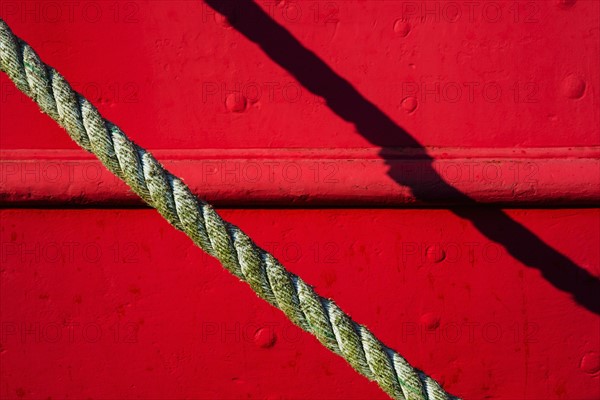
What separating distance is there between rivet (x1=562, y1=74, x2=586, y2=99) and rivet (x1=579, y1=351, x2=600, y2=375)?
57cm

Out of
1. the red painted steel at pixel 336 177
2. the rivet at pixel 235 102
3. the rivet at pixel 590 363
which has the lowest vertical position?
the rivet at pixel 590 363

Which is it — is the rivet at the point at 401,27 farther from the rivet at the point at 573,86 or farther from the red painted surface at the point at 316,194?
the rivet at the point at 573,86

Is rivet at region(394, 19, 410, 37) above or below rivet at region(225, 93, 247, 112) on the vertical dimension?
above

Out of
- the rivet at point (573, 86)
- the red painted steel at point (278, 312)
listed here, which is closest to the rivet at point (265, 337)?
the red painted steel at point (278, 312)

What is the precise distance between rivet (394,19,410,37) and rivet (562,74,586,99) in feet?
1.18

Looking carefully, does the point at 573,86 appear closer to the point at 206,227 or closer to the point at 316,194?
the point at 316,194

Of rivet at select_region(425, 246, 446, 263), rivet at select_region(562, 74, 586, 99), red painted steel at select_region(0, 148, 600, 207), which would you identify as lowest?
rivet at select_region(425, 246, 446, 263)

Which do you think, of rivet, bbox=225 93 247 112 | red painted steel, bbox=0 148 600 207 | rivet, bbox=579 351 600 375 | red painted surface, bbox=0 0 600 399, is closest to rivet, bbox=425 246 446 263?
red painted surface, bbox=0 0 600 399

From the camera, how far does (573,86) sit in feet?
4.14

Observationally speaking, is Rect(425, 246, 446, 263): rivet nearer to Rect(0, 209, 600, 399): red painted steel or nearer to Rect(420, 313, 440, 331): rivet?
Rect(0, 209, 600, 399): red painted steel

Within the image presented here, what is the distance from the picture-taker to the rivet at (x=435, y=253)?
1298 mm

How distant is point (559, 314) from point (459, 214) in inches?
12.7

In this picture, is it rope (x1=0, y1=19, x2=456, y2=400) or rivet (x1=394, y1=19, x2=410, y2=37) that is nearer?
rope (x1=0, y1=19, x2=456, y2=400)

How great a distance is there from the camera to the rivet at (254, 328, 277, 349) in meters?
1.32
